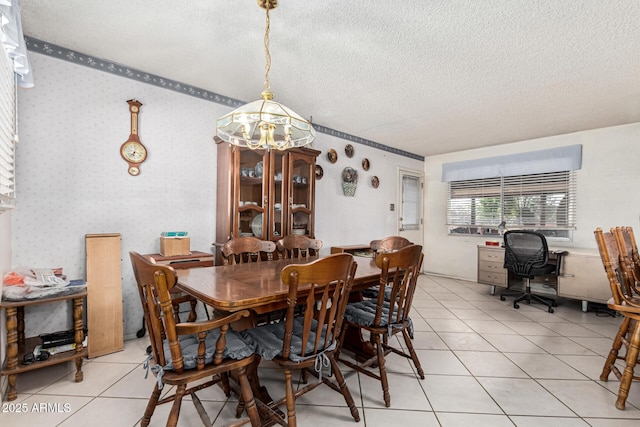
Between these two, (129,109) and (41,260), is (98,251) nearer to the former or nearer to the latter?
(41,260)

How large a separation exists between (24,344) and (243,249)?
1.63 metres

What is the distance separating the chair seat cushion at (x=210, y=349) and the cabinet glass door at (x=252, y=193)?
160cm

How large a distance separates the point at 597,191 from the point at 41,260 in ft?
20.6

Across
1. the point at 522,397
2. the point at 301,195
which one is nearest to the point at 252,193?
the point at 301,195

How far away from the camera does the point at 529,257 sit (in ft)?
12.5

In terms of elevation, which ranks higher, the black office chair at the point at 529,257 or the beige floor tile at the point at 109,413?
the black office chair at the point at 529,257

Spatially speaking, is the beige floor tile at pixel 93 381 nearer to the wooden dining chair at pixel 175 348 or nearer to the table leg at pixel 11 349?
the table leg at pixel 11 349

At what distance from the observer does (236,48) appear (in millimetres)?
2311

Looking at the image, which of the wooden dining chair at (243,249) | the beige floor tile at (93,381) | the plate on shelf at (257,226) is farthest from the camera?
the plate on shelf at (257,226)

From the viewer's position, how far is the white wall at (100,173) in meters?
2.27

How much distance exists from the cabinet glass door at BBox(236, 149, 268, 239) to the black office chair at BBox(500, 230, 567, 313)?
10.7 feet

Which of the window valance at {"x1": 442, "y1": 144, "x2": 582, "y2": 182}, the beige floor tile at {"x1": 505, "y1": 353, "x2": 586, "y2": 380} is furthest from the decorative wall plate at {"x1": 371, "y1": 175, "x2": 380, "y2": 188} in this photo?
the beige floor tile at {"x1": 505, "y1": 353, "x2": 586, "y2": 380}

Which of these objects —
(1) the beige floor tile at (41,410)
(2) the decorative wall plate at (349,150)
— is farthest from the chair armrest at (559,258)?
(1) the beige floor tile at (41,410)

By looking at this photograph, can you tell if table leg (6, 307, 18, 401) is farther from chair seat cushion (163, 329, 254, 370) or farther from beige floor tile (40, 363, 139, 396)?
chair seat cushion (163, 329, 254, 370)
